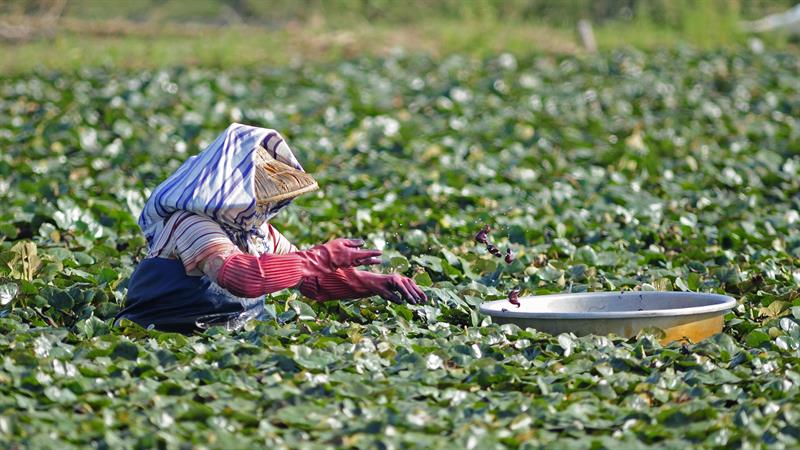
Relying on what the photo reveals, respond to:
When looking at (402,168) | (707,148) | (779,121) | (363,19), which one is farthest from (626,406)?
(363,19)

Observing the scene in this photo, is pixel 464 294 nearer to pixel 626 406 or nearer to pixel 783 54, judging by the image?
pixel 626 406

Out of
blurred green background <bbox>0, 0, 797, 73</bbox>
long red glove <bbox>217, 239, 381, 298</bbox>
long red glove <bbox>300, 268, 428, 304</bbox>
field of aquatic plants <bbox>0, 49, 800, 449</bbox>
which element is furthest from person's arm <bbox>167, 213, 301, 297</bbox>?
blurred green background <bbox>0, 0, 797, 73</bbox>

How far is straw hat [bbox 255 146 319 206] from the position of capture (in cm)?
373

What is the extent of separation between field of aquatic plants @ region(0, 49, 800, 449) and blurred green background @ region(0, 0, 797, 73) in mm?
970

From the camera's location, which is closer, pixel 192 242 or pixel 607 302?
pixel 192 242

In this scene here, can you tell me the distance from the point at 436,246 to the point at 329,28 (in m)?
7.99

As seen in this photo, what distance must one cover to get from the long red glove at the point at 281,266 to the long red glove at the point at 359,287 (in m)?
A: 0.13

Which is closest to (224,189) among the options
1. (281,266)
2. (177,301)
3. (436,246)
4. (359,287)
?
(281,266)

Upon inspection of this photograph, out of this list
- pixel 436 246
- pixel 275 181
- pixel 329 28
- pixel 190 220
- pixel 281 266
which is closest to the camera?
pixel 281 266

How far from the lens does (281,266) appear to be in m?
3.55

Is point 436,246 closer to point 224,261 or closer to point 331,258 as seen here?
point 331,258

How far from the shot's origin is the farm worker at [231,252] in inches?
141

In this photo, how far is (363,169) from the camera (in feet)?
23.7

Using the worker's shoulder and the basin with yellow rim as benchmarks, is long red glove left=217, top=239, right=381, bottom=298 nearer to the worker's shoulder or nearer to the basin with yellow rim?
the worker's shoulder
